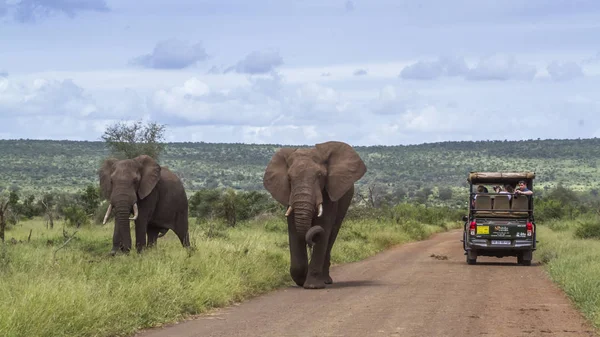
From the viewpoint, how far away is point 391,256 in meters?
28.2

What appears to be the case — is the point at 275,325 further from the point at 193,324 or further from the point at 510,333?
the point at 510,333

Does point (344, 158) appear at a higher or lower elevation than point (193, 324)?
higher

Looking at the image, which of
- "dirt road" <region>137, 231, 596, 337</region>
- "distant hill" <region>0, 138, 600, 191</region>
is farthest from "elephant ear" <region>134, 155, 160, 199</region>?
"distant hill" <region>0, 138, 600, 191</region>

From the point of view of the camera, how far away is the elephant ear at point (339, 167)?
1828 cm

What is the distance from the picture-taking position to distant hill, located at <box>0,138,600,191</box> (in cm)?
11581

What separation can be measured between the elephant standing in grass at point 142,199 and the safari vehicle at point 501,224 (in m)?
7.62

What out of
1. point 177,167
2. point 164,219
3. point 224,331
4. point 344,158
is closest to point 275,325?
point 224,331

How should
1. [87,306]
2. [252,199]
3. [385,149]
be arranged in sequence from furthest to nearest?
[385,149], [252,199], [87,306]

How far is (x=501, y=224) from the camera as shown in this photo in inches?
1012

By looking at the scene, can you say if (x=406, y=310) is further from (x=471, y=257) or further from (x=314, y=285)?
(x=471, y=257)

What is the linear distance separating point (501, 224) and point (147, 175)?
30.7ft

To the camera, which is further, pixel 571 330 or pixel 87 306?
pixel 571 330

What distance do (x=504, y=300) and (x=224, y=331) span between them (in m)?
5.72

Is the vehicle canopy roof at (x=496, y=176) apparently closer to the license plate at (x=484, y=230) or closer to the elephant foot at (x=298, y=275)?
the license plate at (x=484, y=230)
